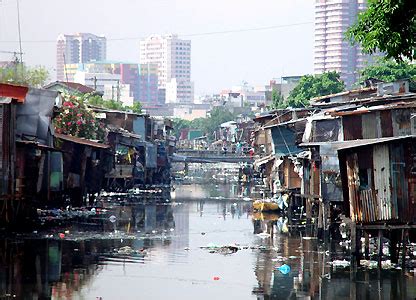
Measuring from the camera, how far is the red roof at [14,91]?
3417 centimetres

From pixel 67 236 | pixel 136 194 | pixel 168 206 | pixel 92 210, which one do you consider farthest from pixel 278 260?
pixel 136 194

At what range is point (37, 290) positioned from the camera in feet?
73.3

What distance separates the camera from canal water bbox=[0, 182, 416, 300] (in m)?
22.9

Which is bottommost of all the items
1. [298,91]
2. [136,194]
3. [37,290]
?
[37,290]

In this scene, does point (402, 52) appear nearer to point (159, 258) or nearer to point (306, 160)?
point (159, 258)

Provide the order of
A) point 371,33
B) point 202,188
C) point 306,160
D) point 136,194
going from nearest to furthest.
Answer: point 371,33, point 306,160, point 136,194, point 202,188

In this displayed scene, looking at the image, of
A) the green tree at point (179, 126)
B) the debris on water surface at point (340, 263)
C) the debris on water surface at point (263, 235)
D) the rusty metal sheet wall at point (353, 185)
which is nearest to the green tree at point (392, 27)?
the rusty metal sheet wall at point (353, 185)

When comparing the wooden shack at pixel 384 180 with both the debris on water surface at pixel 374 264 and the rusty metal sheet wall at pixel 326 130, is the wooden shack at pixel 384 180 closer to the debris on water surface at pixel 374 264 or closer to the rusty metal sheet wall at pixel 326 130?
the debris on water surface at pixel 374 264

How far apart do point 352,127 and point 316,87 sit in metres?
53.0

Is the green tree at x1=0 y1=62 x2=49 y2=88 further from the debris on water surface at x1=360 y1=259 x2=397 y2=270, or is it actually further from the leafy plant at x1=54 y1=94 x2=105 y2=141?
the debris on water surface at x1=360 y1=259 x2=397 y2=270

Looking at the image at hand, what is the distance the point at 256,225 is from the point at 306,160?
10.8ft

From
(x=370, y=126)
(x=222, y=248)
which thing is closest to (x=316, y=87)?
(x=222, y=248)

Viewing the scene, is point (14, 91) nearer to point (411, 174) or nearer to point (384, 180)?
point (384, 180)

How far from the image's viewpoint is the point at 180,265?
27.3m
